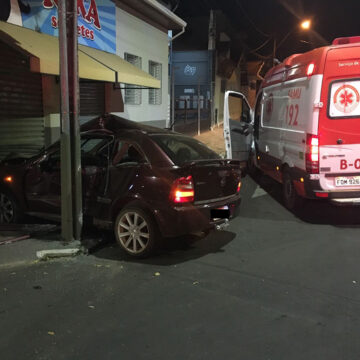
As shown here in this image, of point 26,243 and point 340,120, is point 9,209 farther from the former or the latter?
point 340,120

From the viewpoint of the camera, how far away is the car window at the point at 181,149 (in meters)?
5.25

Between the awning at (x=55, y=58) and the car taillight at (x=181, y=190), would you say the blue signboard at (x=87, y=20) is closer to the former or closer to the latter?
the awning at (x=55, y=58)

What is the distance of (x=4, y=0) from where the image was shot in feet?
26.6

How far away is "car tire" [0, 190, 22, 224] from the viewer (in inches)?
247

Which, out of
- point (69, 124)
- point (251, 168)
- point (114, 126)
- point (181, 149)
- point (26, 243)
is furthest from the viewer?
point (251, 168)

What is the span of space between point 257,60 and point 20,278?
36.3 metres

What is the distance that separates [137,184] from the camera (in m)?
5.10

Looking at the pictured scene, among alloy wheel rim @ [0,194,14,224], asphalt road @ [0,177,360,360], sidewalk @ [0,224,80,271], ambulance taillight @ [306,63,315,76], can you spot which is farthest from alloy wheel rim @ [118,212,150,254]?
ambulance taillight @ [306,63,315,76]

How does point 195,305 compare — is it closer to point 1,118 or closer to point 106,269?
point 106,269

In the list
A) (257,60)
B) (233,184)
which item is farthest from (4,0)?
(257,60)

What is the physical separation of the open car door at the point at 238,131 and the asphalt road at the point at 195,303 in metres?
4.29

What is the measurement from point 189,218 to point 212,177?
0.61m

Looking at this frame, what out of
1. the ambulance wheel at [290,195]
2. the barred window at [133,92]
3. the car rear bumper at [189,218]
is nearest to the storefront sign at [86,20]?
the barred window at [133,92]

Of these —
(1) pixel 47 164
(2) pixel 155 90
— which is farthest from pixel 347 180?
(2) pixel 155 90
